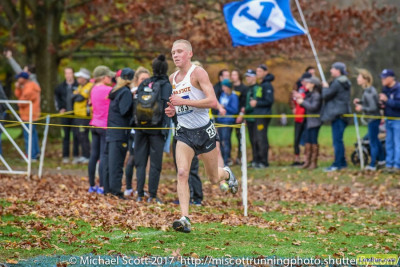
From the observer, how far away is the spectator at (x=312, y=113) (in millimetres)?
18359

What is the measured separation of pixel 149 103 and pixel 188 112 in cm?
244

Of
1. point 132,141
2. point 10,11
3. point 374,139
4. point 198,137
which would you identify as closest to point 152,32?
point 10,11

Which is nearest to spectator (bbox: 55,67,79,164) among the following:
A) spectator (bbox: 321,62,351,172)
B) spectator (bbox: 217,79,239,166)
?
spectator (bbox: 217,79,239,166)

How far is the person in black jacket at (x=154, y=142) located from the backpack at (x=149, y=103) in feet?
0.15

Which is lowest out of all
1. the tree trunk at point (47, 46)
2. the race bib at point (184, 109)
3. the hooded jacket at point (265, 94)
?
the race bib at point (184, 109)

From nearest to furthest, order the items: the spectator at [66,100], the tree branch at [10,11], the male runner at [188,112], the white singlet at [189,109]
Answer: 1. the male runner at [188,112]
2. the white singlet at [189,109]
3. the spectator at [66,100]
4. the tree branch at [10,11]

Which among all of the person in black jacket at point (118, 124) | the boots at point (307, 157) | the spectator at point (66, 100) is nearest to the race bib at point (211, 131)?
the person in black jacket at point (118, 124)

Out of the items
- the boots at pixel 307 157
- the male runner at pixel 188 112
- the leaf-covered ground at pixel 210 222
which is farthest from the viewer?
the boots at pixel 307 157

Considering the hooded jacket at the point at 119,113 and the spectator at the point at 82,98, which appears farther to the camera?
the spectator at the point at 82,98

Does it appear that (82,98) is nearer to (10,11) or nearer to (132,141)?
(132,141)

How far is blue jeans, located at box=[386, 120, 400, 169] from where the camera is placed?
16812mm

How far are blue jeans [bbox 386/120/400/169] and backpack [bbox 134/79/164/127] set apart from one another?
7.02 m

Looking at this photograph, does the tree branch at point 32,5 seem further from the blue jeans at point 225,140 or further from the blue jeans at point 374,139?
the blue jeans at point 374,139

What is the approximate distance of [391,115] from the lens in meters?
17.0
